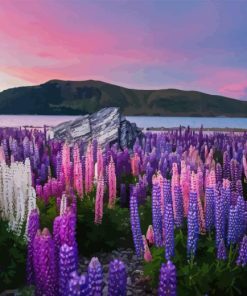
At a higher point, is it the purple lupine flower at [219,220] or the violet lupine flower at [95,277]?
the violet lupine flower at [95,277]

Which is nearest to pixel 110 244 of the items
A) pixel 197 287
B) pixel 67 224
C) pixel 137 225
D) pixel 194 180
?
pixel 137 225

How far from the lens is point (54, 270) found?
409 cm

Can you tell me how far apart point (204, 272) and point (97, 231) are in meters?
2.67

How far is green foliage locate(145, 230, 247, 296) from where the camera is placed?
5.50 metres

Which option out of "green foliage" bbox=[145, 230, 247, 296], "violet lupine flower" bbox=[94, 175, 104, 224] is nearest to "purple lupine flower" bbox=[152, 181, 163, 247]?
"green foliage" bbox=[145, 230, 247, 296]

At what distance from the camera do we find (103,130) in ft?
61.0

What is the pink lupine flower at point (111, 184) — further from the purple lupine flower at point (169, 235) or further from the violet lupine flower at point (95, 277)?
the violet lupine flower at point (95, 277)

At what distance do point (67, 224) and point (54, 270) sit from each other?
42 cm

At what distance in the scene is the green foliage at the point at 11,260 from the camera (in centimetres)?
608

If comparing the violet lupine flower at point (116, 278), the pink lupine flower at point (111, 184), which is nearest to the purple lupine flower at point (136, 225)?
the pink lupine flower at point (111, 184)

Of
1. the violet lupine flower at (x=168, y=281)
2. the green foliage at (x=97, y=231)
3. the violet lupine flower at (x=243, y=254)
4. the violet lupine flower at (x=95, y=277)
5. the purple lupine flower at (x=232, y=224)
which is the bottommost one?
the green foliage at (x=97, y=231)

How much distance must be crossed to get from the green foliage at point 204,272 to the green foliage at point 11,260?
1.57 meters

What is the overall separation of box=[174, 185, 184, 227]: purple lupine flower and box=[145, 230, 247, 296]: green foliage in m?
0.52

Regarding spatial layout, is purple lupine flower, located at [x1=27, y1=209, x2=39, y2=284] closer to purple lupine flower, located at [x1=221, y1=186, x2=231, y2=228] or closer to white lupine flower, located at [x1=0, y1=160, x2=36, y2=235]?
white lupine flower, located at [x1=0, y1=160, x2=36, y2=235]
